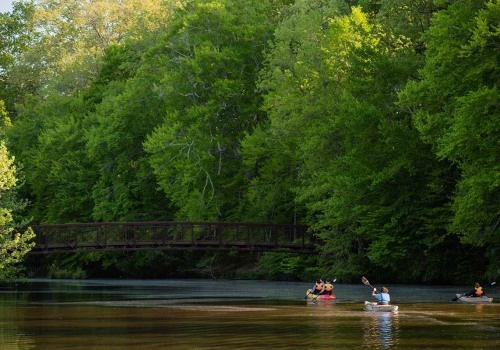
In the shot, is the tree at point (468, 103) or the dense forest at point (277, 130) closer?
the tree at point (468, 103)

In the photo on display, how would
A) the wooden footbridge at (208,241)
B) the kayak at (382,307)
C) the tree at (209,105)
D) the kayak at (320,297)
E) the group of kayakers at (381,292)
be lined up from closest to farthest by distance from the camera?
the kayak at (382,307) < the group of kayakers at (381,292) < the kayak at (320,297) < the wooden footbridge at (208,241) < the tree at (209,105)

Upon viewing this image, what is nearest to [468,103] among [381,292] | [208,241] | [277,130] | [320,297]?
[381,292]

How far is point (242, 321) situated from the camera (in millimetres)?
36625

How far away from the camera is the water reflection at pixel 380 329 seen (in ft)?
95.6

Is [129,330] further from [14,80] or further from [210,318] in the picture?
[14,80]

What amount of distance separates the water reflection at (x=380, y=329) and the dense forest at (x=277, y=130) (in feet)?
28.7

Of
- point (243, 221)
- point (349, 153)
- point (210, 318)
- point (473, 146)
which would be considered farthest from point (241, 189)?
point (210, 318)

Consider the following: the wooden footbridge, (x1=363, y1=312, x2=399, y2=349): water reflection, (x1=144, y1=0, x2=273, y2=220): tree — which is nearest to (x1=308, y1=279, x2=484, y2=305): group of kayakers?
(x1=363, y1=312, x2=399, y2=349): water reflection

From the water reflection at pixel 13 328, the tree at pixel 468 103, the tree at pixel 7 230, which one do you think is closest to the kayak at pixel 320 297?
the tree at pixel 468 103

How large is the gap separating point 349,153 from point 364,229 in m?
4.07

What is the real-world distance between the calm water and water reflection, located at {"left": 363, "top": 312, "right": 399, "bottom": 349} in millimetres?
27

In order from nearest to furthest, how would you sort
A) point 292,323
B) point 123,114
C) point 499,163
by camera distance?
point 292,323 → point 499,163 → point 123,114

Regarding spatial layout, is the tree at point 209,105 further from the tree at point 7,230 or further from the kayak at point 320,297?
the kayak at point 320,297

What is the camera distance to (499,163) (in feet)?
149
